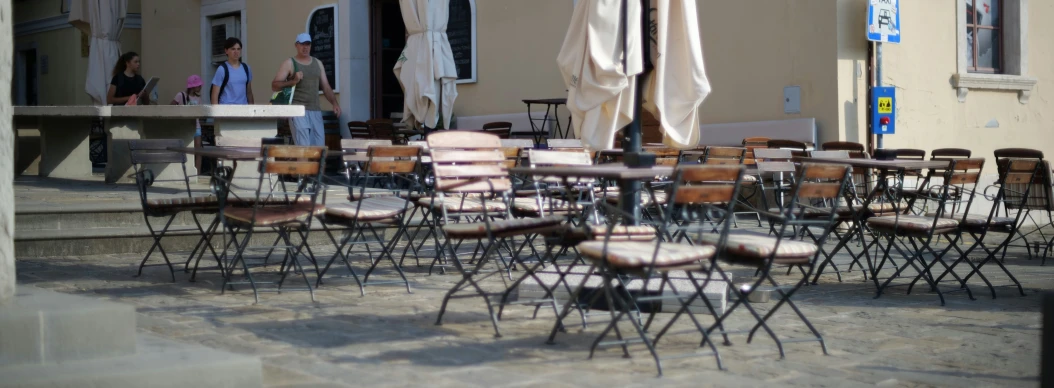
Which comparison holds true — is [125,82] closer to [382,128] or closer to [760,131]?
[382,128]

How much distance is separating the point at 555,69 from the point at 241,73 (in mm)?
4066

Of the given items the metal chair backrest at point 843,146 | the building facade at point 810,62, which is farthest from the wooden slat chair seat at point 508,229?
the building facade at point 810,62

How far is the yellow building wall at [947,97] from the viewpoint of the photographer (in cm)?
1223

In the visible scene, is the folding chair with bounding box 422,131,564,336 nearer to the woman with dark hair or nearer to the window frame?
the woman with dark hair

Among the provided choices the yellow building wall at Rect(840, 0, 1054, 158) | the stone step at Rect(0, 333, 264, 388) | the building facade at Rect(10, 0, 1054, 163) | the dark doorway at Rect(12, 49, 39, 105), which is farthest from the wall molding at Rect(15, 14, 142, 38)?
the stone step at Rect(0, 333, 264, 388)

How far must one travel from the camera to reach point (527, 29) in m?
14.2

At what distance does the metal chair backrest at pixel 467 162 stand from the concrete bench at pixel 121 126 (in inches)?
196

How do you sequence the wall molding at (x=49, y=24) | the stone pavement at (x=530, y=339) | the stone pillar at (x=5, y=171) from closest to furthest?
1. the stone pillar at (x=5, y=171)
2. the stone pavement at (x=530, y=339)
3. the wall molding at (x=49, y=24)

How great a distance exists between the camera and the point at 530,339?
Result: 4.96 metres

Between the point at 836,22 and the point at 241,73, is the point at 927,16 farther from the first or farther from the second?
the point at 241,73

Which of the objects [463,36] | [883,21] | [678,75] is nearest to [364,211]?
[678,75]

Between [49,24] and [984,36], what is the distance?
1817 cm

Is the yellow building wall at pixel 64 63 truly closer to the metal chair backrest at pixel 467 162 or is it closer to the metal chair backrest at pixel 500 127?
the metal chair backrest at pixel 500 127

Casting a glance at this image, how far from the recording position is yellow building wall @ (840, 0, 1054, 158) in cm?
1223
